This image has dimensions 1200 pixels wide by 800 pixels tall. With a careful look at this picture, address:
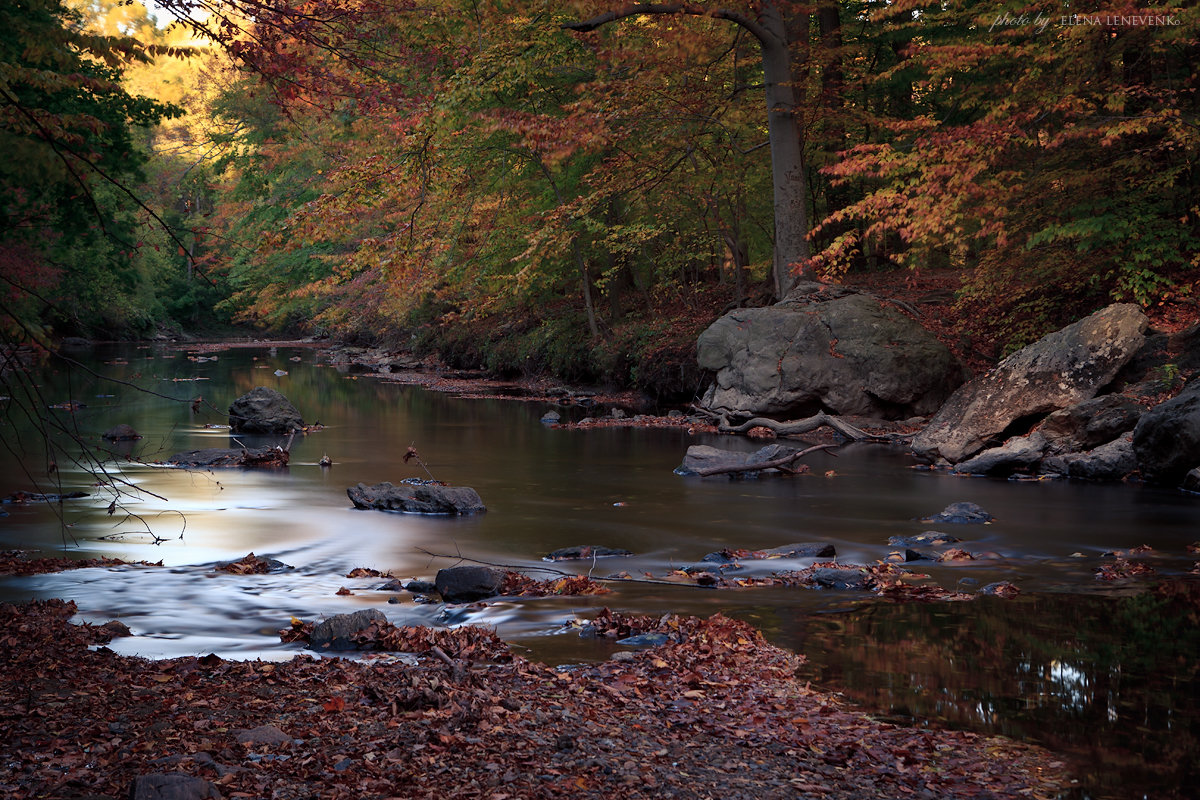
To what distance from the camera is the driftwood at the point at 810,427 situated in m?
17.5

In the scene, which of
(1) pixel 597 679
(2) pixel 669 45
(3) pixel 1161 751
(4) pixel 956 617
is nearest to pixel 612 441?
(2) pixel 669 45

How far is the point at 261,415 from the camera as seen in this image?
19.0m

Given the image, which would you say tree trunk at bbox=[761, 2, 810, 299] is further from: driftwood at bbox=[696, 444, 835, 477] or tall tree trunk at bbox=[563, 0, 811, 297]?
driftwood at bbox=[696, 444, 835, 477]

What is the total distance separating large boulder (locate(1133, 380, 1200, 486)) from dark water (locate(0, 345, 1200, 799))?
496 mm

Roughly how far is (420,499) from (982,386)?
9.05 metres

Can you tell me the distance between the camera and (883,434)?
17.7 metres

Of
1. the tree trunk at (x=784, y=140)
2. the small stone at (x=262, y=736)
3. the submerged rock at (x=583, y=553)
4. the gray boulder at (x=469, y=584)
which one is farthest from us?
the tree trunk at (x=784, y=140)

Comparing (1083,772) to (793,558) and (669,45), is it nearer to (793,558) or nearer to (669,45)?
(793,558)

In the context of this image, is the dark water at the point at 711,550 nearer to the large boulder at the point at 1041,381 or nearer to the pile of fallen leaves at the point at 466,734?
the pile of fallen leaves at the point at 466,734

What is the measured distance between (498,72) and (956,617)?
11978mm

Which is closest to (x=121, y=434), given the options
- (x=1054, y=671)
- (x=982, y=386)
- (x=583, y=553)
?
(x=583, y=553)

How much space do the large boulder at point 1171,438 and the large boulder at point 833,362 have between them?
6137mm

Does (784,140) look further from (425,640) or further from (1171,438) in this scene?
(425,640)

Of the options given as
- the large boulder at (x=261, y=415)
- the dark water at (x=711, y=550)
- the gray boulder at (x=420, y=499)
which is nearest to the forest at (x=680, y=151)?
the dark water at (x=711, y=550)
